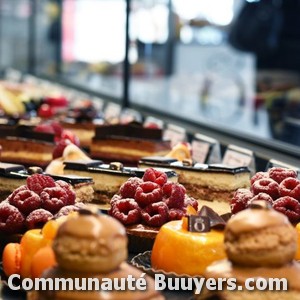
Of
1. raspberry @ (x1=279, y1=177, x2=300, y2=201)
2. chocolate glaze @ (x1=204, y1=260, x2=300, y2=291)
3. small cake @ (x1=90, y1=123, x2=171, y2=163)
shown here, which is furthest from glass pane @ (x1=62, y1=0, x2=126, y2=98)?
chocolate glaze @ (x1=204, y1=260, x2=300, y2=291)

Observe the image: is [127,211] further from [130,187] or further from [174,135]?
[174,135]

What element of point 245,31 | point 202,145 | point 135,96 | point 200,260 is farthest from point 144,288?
point 135,96

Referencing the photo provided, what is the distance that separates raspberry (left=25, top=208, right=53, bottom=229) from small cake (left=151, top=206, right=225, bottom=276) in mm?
343

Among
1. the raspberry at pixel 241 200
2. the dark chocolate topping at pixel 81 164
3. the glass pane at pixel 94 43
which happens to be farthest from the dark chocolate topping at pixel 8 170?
the glass pane at pixel 94 43

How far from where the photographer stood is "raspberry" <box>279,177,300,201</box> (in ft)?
8.11

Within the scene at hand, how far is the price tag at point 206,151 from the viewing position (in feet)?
12.8

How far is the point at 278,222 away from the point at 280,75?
4246 mm

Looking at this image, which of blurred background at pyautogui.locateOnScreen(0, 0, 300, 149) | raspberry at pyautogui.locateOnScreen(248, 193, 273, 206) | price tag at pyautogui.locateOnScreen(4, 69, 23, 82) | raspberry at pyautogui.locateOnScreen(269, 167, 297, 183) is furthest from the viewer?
price tag at pyautogui.locateOnScreen(4, 69, 23, 82)

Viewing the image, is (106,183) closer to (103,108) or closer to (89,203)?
(89,203)

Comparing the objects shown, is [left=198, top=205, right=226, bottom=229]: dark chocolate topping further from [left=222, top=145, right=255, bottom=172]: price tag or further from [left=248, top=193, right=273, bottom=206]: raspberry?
[left=222, top=145, right=255, bottom=172]: price tag

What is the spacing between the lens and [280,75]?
5797 millimetres

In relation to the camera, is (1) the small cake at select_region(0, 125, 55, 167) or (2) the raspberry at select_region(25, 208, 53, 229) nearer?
(2) the raspberry at select_region(25, 208, 53, 229)

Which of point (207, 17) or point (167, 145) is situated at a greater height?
point (207, 17)

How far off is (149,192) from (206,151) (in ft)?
4.54
